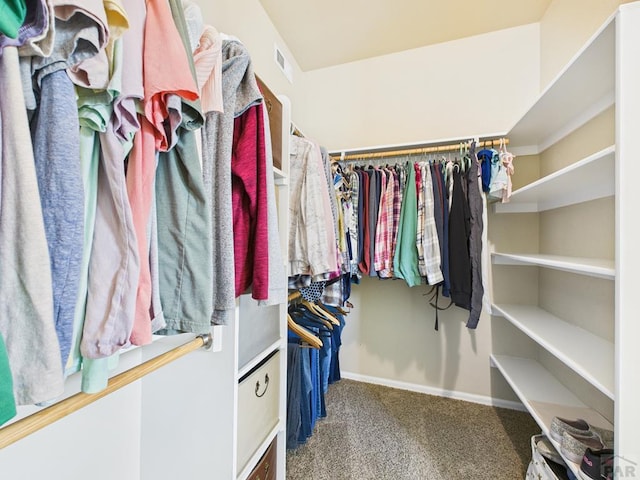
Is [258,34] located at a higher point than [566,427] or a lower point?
higher

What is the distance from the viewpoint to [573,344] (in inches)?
45.4

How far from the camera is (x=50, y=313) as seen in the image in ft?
1.03

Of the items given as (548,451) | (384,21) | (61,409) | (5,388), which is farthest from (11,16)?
(384,21)

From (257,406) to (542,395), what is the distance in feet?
4.85

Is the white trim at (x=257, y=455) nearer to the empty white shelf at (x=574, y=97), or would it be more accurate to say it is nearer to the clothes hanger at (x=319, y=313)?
the clothes hanger at (x=319, y=313)

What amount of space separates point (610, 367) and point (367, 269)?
1112 millimetres

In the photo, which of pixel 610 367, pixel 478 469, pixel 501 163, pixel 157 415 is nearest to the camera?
pixel 157 415

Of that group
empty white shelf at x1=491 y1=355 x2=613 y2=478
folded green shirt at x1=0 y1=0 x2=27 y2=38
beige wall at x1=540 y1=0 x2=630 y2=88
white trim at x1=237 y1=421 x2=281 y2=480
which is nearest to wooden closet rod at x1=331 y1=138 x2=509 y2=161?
beige wall at x1=540 y1=0 x2=630 y2=88

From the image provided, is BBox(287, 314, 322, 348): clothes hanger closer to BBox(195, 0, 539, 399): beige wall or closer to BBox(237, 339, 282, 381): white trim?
BBox(237, 339, 282, 381): white trim

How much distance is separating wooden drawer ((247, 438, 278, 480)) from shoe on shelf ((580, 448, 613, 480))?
1.10 m

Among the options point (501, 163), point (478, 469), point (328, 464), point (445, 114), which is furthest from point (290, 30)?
point (478, 469)

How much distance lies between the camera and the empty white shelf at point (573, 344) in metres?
0.89

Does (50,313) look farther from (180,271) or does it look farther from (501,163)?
(501,163)

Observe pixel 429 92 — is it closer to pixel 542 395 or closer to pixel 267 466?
pixel 542 395
